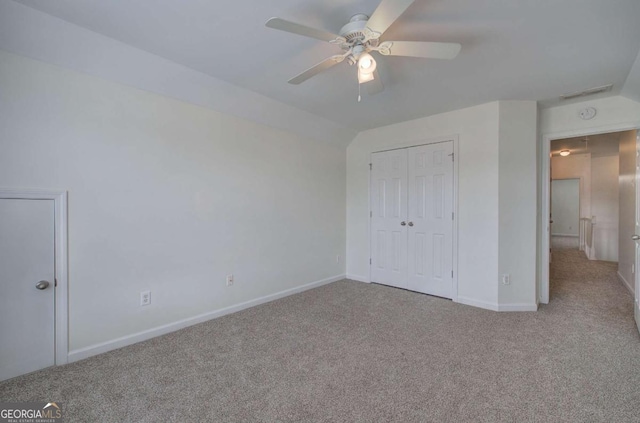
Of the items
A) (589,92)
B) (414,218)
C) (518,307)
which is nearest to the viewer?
(589,92)

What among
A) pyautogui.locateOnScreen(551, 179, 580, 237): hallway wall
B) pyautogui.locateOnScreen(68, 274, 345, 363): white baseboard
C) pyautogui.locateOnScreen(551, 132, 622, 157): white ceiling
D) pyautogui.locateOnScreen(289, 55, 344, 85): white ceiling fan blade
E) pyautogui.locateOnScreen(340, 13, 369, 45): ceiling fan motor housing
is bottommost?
pyautogui.locateOnScreen(68, 274, 345, 363): white baseboard

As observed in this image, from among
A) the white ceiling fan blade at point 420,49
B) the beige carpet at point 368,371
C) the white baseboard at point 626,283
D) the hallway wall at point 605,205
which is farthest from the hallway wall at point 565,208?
the white ceiling fan blade at point 420,49

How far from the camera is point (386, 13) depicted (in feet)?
4.78

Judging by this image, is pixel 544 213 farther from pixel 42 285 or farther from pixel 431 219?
pixel 42 285

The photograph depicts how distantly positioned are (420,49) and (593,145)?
6.10 meters

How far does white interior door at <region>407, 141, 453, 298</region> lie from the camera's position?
3693 millimetres

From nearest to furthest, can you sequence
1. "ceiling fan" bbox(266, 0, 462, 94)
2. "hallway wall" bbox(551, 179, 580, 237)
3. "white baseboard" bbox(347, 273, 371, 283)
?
"ceiling fan" bbox(266, 0, 462, 94)
"white baseboard" bbox(347, 273, 371, 283)
"hallway wall" bbox(551, 179, 580, 237)

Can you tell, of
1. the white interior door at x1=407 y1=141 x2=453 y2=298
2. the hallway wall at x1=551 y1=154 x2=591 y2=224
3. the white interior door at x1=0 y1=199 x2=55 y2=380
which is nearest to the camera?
the white interior door at x1=0 y1=199 x2=55 y2=380

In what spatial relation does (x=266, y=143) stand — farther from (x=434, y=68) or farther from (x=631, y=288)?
(x=631, y=288)

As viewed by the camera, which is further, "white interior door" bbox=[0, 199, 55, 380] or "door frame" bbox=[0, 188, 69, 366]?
"door frame" bbox=[0, 188, 69, 366]

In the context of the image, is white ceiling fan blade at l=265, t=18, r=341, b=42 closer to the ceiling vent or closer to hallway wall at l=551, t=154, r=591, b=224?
the ceiling vent

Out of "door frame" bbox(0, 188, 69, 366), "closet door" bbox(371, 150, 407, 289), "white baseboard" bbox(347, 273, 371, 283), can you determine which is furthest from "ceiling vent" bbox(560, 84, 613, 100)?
"door frame" bbox(0, 188, 69, 366)

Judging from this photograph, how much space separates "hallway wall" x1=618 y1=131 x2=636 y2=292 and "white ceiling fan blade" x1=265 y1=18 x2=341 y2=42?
4.47 meters

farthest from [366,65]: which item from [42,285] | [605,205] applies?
[605,205]
